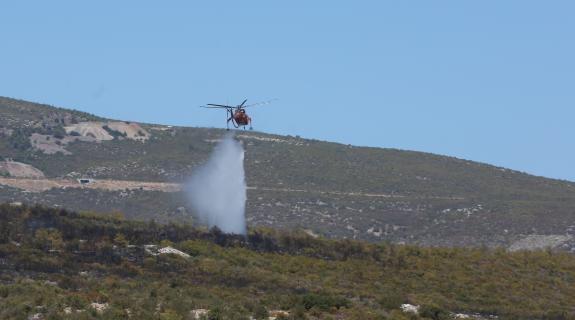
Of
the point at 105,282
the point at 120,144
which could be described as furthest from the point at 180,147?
the point at 105,282

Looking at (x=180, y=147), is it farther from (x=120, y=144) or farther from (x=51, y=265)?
(x=51, y=265)

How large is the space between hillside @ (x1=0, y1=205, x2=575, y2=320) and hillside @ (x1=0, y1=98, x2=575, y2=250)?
3769 cm

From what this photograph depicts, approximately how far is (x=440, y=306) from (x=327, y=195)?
76.3 meters

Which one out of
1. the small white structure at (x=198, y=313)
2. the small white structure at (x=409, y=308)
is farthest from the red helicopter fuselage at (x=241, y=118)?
the small white structure at (x=198, y=313)

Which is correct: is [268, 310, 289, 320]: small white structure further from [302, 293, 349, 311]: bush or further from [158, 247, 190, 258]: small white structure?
[158, 247, 190, 258]: small white structure

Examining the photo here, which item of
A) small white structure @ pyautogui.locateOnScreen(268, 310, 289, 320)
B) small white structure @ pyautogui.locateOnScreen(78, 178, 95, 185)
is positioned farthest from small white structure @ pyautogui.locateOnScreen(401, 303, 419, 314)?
small white structure @ pyautogui.locateOnScreen(78, 178, 95, 185)

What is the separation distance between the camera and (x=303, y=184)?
5684 inches

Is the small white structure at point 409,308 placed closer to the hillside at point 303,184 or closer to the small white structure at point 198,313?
the small white structure at point 198,313

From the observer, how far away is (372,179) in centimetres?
14575

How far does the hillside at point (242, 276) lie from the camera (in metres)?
50.8

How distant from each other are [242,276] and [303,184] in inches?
3255

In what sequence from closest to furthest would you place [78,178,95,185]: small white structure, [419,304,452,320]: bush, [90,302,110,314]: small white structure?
[90,302,110,314]: small white structure, [419,304,452,320]: bush, [78,178,95,185]: small white structure

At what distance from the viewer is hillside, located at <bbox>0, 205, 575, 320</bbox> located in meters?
50.8

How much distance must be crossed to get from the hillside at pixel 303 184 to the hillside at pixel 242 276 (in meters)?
37.7
